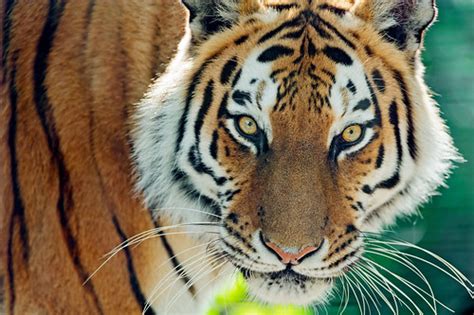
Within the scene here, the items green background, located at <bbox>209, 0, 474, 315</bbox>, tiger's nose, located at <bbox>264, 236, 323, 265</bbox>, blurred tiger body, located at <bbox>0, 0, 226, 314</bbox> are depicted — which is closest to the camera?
tiger's nose, located at <bbox>264, 236, 323, 265</bbox>

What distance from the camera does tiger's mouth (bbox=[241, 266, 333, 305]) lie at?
129 cm

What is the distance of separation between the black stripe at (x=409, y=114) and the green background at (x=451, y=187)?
8.3 inches

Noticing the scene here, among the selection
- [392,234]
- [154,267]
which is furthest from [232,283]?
[392,234]

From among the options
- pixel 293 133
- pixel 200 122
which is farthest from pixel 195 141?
pixel 293 133

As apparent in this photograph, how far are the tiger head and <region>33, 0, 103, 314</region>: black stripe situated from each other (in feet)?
0.38

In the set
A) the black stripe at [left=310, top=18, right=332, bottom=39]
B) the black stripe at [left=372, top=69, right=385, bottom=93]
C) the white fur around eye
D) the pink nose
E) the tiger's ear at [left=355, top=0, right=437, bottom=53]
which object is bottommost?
the pink nose

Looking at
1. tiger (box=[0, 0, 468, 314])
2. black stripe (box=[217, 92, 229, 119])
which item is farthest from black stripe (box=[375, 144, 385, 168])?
black stripe (box=[217, 92, 229, 119])

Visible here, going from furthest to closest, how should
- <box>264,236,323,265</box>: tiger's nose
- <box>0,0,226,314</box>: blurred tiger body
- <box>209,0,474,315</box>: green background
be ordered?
1. <box>209,0,474,315</box>: green background
2. <box>0,0,226,314</box>: blurred tiger body
3. <box>264,236,323,265</box>: tiger's nose

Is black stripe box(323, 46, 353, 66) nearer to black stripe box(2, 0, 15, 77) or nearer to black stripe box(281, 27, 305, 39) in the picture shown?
black stripe box(281, 27, 305, 39)

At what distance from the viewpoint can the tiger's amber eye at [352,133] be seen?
1.30 meters

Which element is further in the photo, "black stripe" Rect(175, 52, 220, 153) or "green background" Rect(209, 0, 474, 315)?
"green background" Rect(209, 0, 474, 315)

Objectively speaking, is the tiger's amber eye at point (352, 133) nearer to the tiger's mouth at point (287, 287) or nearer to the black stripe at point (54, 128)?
the tiger's mouth at point (287, 287)

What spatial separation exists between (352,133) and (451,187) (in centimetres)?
35

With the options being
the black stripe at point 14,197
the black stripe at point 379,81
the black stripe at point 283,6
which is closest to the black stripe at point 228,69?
the black stripe at point 283,6
